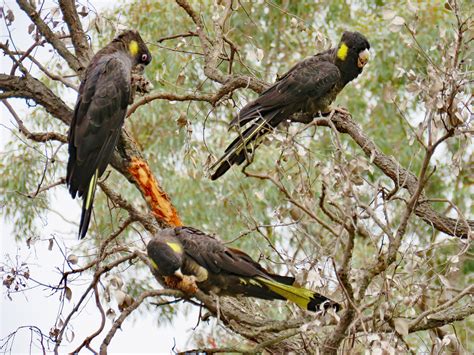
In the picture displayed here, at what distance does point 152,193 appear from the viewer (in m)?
3.74

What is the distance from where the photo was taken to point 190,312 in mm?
7500

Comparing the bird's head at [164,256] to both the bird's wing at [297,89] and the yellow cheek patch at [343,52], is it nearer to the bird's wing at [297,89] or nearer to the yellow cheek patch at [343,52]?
the bird's wing at [297,89]

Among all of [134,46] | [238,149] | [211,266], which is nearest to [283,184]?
[238,149]

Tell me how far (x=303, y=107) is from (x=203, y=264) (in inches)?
43.5

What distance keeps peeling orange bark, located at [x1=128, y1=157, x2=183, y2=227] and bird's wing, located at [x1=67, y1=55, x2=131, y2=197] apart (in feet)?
0.48

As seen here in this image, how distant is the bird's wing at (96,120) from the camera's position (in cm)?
363

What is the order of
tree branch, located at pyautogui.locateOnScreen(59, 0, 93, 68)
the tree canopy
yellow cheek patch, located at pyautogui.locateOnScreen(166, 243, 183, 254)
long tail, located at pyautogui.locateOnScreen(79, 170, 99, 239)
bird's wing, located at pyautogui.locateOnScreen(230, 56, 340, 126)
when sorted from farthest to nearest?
tree branch, located at pyautogui.locateOnScreen(59, 0, 93, 68) → bird's wing, located at pyautogui.locateOnScreen(230, 56, 340, 126) → long tail, located at pyautogui.locateOnScreen(79, 170, 99, 239) → yellow cheek patch, located at pyautogui.locateOnScreen(166, 243, 183, 254) → the tree canopy

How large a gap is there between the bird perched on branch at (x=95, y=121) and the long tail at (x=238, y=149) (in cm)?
47

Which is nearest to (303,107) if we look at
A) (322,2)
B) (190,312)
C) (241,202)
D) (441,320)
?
(441,320)

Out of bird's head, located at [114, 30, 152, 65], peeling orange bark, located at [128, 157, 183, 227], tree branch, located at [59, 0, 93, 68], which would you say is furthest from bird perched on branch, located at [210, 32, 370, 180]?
tree branch, located at [59, 0, 93, 68]

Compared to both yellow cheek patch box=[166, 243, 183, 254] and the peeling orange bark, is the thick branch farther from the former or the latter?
yellow cheek patch box=[166, 243, 183, 254]

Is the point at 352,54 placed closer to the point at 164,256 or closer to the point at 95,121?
the point at 95,121

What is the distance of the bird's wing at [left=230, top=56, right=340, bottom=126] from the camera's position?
3914mm

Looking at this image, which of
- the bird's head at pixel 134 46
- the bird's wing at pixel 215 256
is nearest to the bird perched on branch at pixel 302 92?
the bird's wing at pixel 215 256
